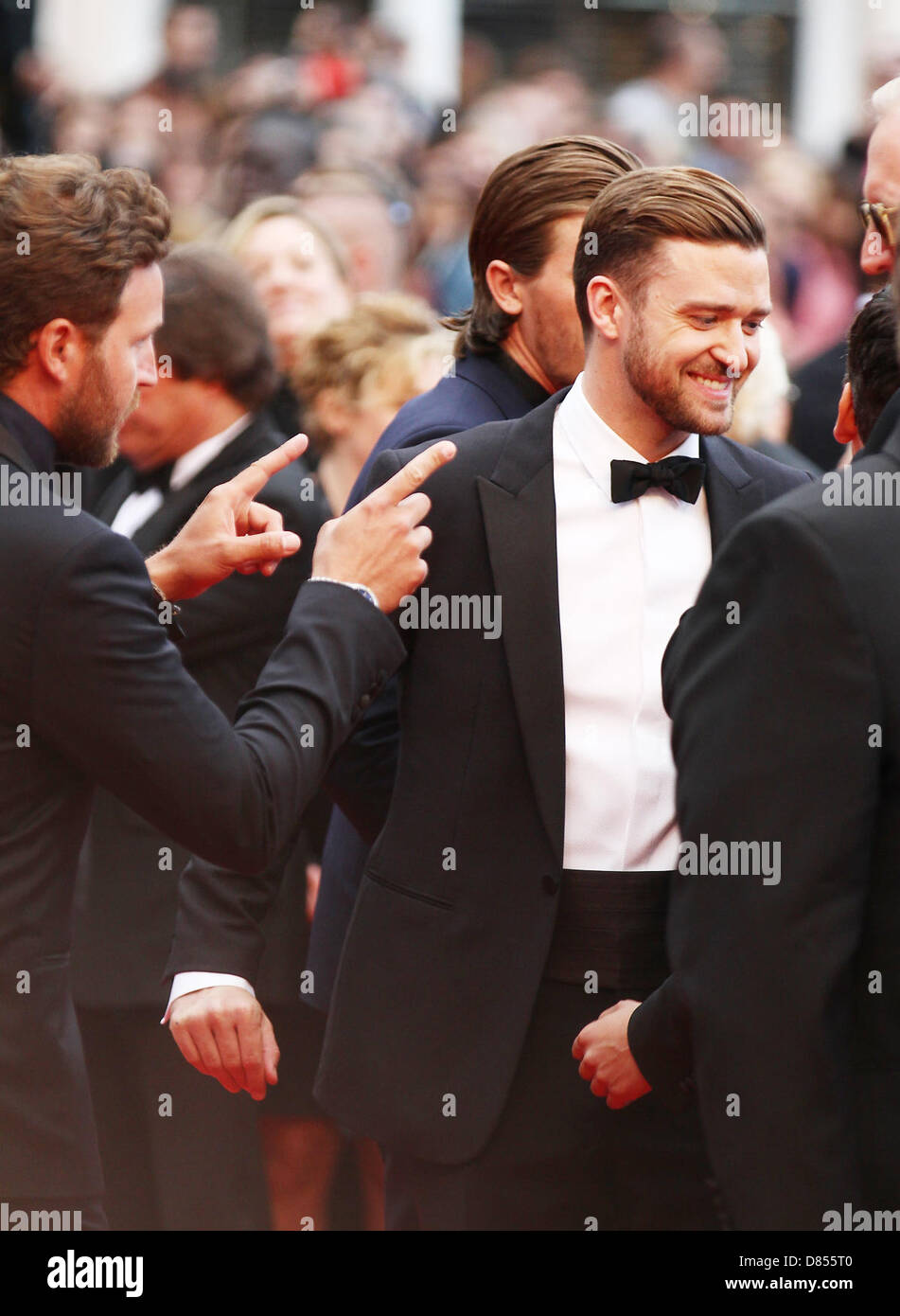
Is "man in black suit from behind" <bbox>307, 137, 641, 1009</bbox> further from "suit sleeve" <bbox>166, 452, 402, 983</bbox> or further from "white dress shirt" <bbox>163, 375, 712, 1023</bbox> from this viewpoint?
"white dress shirt" <bbox>163, 375, 712, 1023</bbox>

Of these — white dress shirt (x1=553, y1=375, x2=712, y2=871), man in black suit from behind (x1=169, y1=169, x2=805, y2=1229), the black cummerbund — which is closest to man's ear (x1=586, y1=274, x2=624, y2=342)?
man in black suit from behind (x1=169, y1=169, x2=805, y2=1229)

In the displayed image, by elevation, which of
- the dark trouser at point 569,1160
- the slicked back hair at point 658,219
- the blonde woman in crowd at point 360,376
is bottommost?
the dark trouser at point 569,1160

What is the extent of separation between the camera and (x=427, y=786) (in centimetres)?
271

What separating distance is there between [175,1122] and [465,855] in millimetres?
1476

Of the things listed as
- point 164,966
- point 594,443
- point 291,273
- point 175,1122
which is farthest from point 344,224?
point 594,443

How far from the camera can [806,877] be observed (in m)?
1.90

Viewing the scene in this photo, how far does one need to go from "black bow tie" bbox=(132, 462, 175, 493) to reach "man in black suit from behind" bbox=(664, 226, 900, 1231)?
2.39 meters

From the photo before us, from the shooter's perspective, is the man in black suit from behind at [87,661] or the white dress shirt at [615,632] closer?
the man in black suit from behind at [87,661]

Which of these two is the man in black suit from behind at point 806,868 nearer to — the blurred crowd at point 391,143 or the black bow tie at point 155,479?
the black bow tie at point 155,479

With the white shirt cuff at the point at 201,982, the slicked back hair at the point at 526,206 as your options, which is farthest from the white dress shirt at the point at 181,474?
the white shirt cuff at the point at 201,982

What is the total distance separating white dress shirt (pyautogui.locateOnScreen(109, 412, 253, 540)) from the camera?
13.5ft

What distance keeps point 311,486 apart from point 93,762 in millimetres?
1730

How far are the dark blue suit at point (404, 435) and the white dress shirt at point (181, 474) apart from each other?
0.91 meters

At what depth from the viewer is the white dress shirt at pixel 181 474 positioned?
4.12 m
